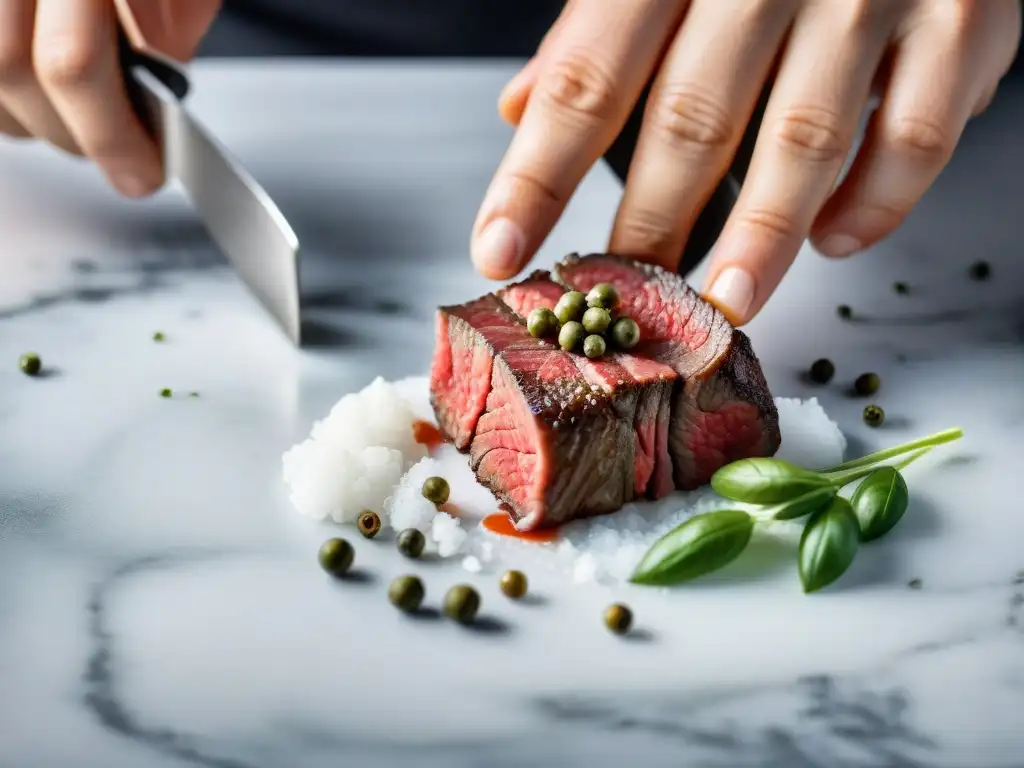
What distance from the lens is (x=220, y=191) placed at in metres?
3.56

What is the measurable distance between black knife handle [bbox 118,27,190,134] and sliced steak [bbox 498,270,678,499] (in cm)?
184

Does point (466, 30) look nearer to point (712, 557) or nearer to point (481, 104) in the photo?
point (481, 104)

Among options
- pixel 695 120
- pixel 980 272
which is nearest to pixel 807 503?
pixel 695 120

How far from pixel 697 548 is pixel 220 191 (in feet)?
6.54

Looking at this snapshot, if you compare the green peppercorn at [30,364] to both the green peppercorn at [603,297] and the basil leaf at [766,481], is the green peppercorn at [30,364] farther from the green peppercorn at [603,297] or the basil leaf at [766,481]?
the basil leaf at [766,481]

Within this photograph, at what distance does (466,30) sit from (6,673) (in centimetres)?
355

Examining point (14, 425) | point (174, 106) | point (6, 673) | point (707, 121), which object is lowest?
point (14, 425)

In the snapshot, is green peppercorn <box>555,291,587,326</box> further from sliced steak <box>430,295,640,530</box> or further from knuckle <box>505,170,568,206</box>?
knuckle <box>505,170,568,206</box>

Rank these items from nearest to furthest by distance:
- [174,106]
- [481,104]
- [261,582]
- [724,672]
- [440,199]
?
[724,672] < [261,582] < [174,106] < [440,199] < [481,104]

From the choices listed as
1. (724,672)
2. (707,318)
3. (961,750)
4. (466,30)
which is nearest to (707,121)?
(707,318)

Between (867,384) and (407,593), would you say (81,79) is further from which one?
(867,384)

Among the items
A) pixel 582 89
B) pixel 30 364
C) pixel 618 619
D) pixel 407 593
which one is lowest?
pixel 30 364

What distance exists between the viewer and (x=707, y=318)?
2750 millimetres

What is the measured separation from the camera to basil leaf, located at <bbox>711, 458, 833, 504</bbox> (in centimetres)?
Answer: 246
